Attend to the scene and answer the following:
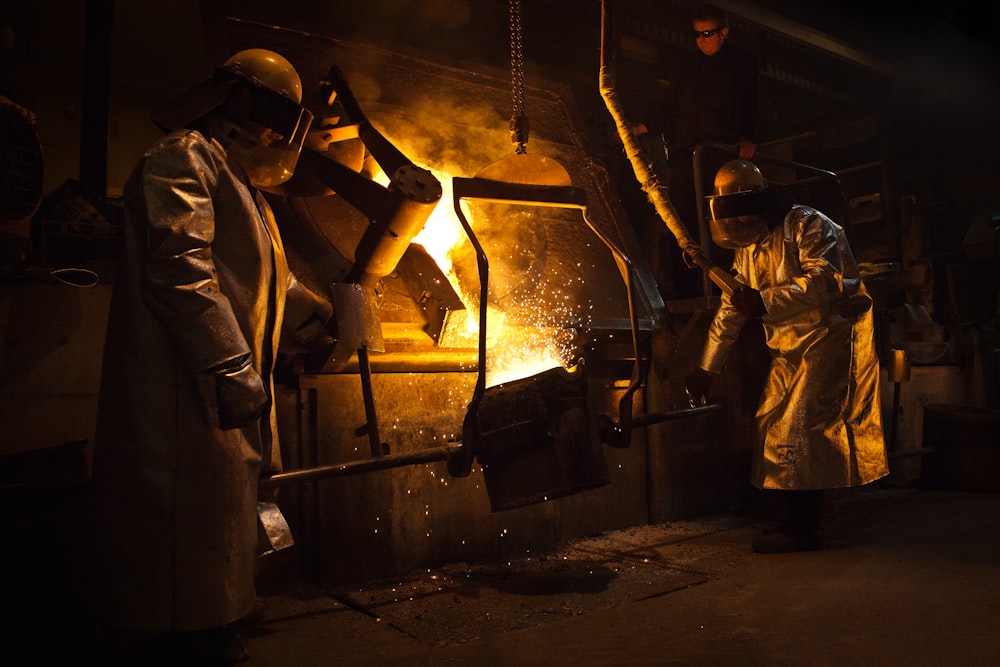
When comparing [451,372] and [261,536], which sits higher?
[451,372]

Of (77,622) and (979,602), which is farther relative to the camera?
(979,602)

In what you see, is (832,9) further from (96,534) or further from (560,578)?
(96,534)

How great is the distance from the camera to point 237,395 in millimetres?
2379

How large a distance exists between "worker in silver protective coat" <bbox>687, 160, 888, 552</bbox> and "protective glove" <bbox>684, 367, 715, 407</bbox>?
0.32 metres

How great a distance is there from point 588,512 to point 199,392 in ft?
8.68

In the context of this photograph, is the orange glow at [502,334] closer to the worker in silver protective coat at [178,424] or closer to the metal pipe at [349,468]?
the metal pipe at [349,468]

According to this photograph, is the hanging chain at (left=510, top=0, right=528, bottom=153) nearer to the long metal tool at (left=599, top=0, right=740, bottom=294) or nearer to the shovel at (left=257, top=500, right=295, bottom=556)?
the long metal tool at (left=599, top=0, right=740, bottom=294)

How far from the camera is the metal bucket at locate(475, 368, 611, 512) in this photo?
3.03 m

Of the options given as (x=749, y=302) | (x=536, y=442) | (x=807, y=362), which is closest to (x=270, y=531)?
(x=536, y=442)

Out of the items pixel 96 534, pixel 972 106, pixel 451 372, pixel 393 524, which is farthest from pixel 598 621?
pixel 972 106

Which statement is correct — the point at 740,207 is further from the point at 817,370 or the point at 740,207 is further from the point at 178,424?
the point at 178,424

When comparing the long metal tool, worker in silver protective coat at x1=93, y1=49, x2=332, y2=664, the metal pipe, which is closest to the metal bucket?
the metal pipe

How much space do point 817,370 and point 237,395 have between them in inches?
116

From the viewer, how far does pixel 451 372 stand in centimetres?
392
